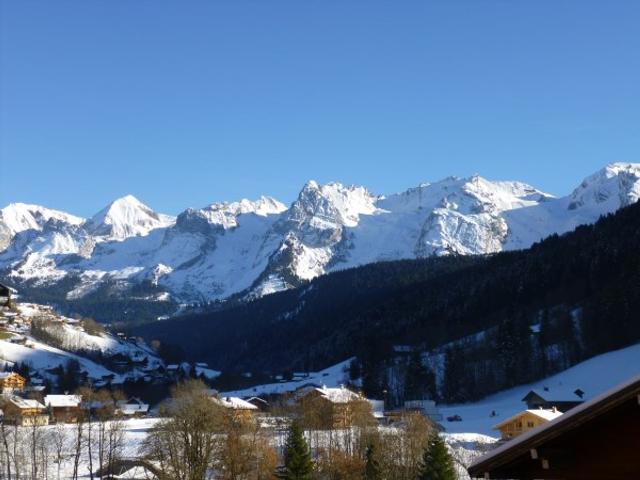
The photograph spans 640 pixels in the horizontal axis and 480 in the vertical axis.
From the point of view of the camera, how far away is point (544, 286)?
200 meters

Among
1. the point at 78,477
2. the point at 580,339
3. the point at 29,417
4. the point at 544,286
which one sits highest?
the point at 544,286

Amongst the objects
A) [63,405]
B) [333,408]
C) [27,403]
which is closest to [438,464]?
[333,408]

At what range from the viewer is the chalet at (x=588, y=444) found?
8.99m

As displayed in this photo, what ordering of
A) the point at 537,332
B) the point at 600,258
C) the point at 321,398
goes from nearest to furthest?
1. the point at 321,398
2. the point at 537,332
3. the point at 600,258

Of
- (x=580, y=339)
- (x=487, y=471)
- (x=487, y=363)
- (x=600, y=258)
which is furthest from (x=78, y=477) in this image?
(x=600, y=258)

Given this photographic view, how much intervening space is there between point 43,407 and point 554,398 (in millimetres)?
83611

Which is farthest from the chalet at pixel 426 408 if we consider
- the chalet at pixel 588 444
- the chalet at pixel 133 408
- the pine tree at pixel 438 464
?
the chalet at pixel 588 444

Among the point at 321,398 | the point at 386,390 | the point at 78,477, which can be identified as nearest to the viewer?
the point at 78,477

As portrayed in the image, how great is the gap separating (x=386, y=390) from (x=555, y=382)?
33312 millimetres

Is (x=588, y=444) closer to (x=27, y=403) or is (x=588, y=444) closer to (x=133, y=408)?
(x=27, y=403)

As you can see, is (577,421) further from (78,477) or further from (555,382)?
(555,382)

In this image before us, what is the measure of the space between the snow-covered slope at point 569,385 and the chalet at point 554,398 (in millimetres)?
157

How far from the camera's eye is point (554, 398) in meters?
118

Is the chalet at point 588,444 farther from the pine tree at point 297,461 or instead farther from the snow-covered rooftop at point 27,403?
the snow-covered rooftop at point 27,403
